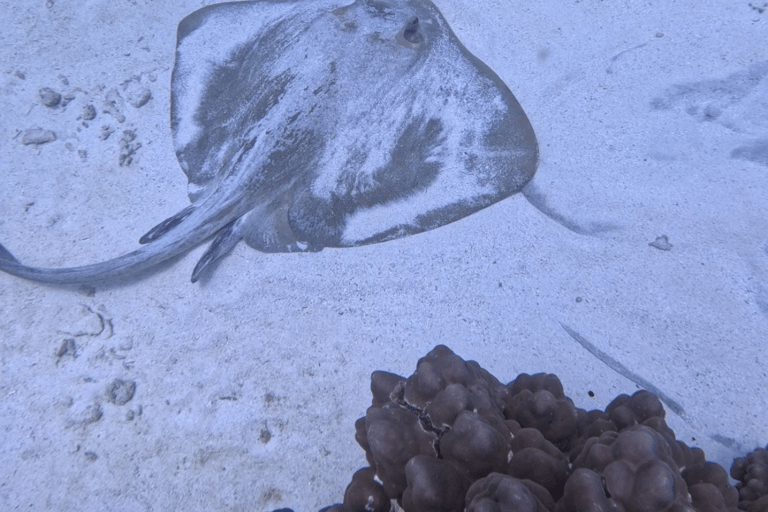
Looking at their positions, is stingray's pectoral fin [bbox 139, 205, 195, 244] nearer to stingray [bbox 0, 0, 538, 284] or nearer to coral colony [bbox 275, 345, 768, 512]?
stingray [bbox 0, 0, 538, 284]

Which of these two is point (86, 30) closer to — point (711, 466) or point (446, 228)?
point (446, 228)

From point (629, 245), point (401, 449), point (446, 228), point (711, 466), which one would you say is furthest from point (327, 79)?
point (711, 466)

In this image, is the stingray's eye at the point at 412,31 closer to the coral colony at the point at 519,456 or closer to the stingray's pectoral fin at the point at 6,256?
the coral colony at the point at 519,456

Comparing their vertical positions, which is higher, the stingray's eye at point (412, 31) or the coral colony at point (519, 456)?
the stingray's eye at point (412, 31)


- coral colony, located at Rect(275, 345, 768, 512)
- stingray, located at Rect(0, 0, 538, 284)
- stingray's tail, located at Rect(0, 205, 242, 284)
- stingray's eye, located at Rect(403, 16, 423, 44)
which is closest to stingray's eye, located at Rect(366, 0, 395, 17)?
stingray, located at Rect(0, 0, 538, 284)

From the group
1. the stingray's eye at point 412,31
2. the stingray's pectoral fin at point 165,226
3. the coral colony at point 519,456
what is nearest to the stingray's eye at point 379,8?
the stingray's eye at point 412,31

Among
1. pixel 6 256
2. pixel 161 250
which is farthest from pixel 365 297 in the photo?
pixel 6 256
